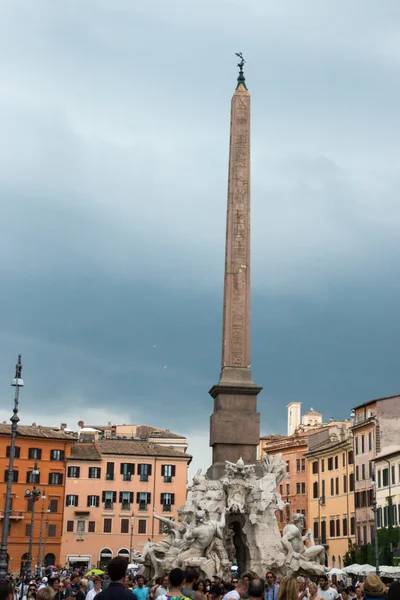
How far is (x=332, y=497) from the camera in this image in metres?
61.1

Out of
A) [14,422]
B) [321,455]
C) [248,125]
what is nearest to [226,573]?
[14,422]

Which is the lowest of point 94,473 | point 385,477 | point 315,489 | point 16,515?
point 16,515

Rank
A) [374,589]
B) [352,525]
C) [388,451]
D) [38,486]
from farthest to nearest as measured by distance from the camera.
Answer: [38,486]
[352,525]
[388,451]
[374,589]

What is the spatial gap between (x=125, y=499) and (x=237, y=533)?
4571cm

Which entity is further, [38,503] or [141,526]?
[141,526]

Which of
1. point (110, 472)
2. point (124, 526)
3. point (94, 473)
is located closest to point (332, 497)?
point (124, 526)

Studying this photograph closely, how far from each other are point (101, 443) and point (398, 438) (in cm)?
2357

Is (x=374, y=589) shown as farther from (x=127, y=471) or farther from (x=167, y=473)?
(x=167, y=473)

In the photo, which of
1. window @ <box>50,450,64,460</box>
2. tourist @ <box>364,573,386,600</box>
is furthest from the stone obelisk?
window @ <box>50,450,64,460</box>

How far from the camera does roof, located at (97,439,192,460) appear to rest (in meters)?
66.1

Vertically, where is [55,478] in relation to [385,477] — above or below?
above

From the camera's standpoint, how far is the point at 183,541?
19969 millimetres

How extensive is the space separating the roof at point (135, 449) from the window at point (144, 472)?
2.97ft

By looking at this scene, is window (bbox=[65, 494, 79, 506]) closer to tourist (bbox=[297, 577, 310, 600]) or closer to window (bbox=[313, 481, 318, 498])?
window (bbox=[313, 481, 318, 498])
